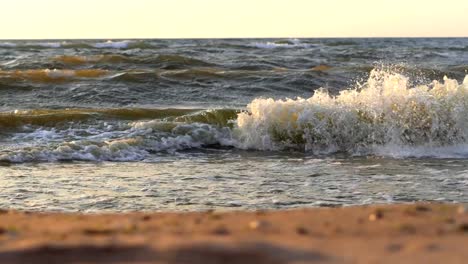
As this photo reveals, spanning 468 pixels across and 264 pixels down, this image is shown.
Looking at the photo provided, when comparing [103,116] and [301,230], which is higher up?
[301,230]

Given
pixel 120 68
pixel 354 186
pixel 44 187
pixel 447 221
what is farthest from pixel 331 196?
pixel 120 68

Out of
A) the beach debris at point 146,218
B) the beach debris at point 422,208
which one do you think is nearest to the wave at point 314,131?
the beach debris at point 146,218

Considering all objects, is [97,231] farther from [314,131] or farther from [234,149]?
[314,131]

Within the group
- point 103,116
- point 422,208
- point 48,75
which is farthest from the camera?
point 48,75

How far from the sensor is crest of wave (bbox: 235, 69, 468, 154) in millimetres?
8914

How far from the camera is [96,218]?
12.7 ft

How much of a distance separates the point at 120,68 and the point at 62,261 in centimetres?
1848

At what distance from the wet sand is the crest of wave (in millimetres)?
5163

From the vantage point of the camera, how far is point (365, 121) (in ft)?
30.4

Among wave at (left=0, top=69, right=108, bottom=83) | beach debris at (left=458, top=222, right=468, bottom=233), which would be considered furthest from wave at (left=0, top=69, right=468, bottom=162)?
wave at (left=0, top=69, right=108, bottom=83)

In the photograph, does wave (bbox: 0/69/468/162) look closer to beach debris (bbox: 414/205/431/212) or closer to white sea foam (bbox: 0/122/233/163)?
white sea foam (bbox: 0/122/233/163)

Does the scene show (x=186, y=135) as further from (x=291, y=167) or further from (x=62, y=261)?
(x=62, y=261)

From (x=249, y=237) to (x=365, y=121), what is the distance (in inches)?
264

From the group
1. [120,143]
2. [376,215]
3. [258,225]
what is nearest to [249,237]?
[258,225]
